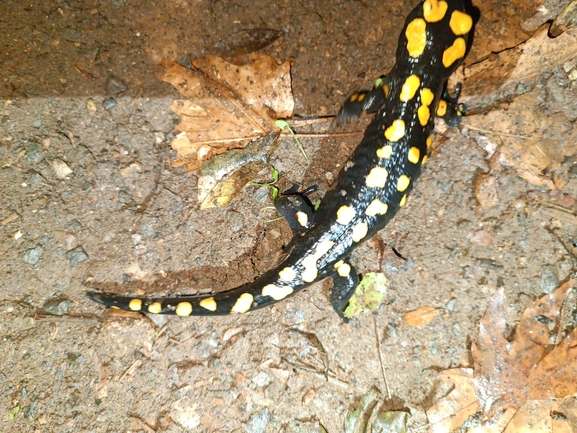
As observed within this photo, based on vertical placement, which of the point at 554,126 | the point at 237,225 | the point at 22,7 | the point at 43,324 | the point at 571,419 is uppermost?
the point at 554,126

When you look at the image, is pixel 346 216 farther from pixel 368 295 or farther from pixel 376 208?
pixel 368 295

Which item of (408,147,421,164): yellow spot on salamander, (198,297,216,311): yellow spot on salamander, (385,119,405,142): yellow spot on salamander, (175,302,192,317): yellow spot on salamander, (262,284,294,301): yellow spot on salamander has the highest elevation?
(385,119,405,142): yellow spot on salamander

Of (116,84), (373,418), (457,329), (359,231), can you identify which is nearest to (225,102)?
(116,84)

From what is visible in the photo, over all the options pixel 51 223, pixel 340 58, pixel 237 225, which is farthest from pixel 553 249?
pixel 51 223

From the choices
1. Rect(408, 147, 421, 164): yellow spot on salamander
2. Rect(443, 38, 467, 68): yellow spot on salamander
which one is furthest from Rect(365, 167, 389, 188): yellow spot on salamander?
Rect(443, 38, 467, 68): yellow spot on salamander

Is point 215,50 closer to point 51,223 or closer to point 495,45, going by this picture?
point 51,223

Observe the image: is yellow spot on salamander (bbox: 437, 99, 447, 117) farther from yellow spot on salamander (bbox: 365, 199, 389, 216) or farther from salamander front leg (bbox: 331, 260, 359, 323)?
salamander front leg (bbox: 331, 260, 359, 323)
